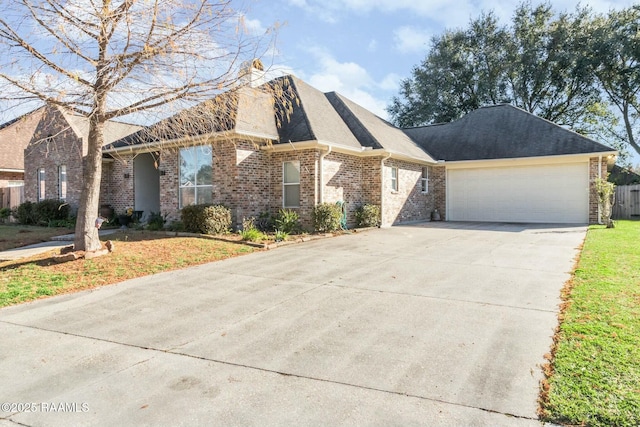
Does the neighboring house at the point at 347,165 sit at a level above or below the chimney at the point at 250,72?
below

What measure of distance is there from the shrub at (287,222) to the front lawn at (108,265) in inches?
101

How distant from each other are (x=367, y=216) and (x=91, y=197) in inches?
357

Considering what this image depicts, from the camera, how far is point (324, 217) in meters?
13.3

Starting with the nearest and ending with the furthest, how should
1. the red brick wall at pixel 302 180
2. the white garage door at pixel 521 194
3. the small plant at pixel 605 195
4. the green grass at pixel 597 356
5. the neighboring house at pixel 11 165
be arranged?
1. the green grass at pixel 597 356
2. the red brick wall at pixel 302 180
3. the small plant at pixel 605 195
4. the white garage door at pixel 521 194
5. the neighboring house at pixel 11 165

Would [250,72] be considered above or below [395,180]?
above

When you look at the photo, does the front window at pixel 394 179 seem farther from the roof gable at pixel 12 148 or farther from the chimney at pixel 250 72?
the roof gable at pixel 12 148

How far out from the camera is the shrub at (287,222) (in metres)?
13.2

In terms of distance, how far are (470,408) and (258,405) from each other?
1602 mm

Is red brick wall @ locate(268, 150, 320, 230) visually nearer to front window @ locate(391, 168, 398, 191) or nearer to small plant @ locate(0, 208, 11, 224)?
front window @ locate(391, 168, 398, 191)

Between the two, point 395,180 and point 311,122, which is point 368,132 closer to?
point 395,180

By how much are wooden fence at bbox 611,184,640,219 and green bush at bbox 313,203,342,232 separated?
18.1 metres

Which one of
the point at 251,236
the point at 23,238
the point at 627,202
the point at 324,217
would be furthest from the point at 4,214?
the point at 627,202

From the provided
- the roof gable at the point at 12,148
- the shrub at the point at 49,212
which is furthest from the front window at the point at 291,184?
the roof gable at the point at 12,148

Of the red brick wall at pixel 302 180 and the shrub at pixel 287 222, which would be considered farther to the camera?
the red brick wall at pixel 302 180
